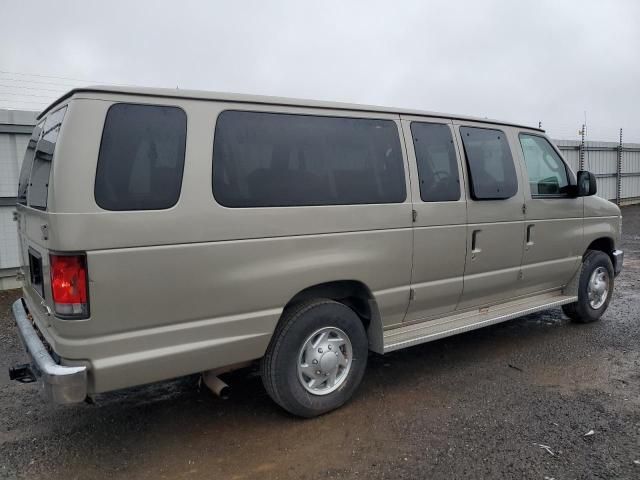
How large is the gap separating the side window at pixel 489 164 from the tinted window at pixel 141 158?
8.51ft

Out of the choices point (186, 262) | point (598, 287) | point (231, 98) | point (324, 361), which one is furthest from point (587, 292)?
point (186, 262)

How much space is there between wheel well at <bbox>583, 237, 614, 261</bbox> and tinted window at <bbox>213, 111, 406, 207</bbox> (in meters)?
3.21

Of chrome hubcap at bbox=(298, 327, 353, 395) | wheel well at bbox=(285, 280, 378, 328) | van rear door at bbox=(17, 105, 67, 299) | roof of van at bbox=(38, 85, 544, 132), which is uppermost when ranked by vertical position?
roof of van at bbox=(38, 85, 544, 132)

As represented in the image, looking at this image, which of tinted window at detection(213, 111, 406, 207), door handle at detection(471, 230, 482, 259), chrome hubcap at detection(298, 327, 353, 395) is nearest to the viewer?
tinted window at detection(213, 111, 406, 207)

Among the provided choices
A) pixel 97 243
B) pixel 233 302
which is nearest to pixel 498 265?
pixel 233 302

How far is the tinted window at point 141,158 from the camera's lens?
9.29 feet

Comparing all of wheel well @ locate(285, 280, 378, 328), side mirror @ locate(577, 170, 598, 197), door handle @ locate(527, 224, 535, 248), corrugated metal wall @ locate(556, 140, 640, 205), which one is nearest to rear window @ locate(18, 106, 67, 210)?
wheel well @ locate(285, 280, 378, 328)

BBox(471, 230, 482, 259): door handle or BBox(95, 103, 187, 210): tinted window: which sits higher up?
BBox(95, 103, 187, 210): tinted window

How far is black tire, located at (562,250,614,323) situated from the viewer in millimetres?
5750

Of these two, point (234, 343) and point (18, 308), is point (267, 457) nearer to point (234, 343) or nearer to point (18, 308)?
point (234, 343)

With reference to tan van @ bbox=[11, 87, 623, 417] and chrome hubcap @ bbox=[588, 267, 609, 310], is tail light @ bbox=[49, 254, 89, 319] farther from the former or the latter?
chrome hubcap @ bbox=[588, 267, 609, 310]

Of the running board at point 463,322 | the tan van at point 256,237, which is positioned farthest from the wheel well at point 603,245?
the tan van at point 256,237

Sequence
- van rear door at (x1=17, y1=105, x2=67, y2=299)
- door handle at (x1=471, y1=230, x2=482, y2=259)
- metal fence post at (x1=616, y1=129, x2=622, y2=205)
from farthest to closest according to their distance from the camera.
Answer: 1. metal fence post at (x1=616, y1=129, x2=622, y2=205)
2. door handle at (x1=471, y1=230, x2=482, y2=259)
3. van rear door at (x1=17, y1=105, x2=67, y2=299)

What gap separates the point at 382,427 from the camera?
358cm
